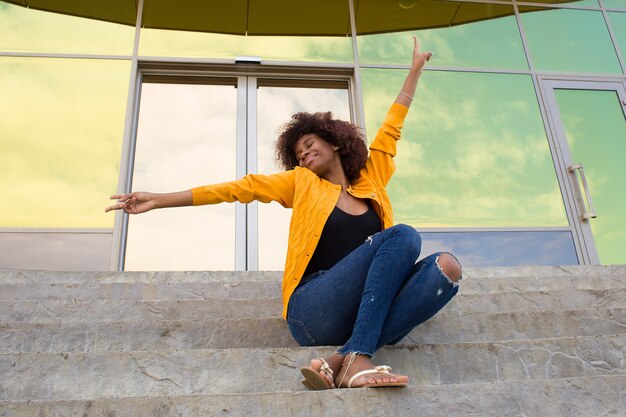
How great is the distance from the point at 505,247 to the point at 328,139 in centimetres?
343

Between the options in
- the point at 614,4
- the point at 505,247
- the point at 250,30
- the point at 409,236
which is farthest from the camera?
the point at 614,4

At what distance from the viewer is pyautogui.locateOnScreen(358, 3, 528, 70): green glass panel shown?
6613 mm

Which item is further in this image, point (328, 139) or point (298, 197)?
point (328, 139)

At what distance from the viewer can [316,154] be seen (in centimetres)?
295

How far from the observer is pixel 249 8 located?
21.5 ft

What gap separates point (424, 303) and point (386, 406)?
1.68 feet

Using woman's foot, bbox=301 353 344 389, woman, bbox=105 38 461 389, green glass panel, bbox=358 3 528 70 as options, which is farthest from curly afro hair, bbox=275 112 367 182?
green glass panel, bbox=358 3 528 70

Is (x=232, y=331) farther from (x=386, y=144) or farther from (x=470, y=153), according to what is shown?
(x=470, y=153)

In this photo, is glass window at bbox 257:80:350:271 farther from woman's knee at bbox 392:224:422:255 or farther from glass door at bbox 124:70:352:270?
woman's knee at bbox 392:224:422:255

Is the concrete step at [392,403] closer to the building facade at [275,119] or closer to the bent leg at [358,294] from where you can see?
the bent leg at [358,294]

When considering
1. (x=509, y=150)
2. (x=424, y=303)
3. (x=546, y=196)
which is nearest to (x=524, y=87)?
(x=509, y=150)

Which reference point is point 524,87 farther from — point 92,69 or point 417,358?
point 417,358

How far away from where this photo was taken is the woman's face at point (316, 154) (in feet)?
9.62

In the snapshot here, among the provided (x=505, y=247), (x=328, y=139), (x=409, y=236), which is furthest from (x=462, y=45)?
(x=409, y=236)
